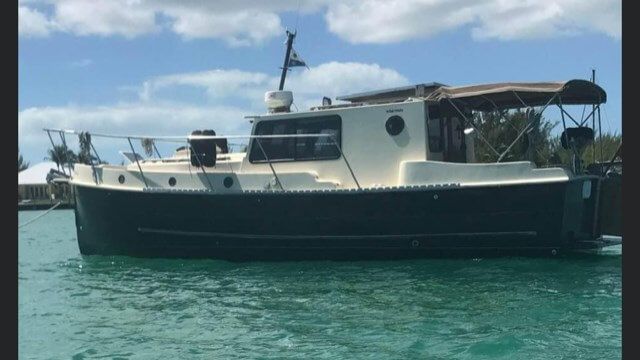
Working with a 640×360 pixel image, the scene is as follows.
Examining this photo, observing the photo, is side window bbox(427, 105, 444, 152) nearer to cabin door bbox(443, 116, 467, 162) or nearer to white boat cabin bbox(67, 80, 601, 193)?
white boat cabin bbox(67, 80, 601, 193)

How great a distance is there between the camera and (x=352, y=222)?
10.6 meters

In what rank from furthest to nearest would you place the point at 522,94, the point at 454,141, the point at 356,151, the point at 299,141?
the point at 454,141
the point at 299,141
the point at 356,151
the point at 522,94

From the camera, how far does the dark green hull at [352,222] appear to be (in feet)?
32.3

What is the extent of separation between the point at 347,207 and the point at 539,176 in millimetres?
2974

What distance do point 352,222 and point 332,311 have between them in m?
3.26

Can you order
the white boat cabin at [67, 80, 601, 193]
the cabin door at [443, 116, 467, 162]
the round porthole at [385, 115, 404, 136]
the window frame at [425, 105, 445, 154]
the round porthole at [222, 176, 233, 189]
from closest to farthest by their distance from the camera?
the white boat cabin at [67, 80, 601, 193] < the round porthole at [385, 115, 404, 136] < the window frame at [425, 105, 445, 154] < the round porthole at [222, 176, 233, 189] < the cabin door at [443, 116, 467, 162]

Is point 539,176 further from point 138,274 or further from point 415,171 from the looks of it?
point 138,274

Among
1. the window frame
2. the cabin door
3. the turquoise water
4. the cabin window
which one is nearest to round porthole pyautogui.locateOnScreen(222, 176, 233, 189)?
the cabin window

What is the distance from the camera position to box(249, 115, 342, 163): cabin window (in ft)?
37.2

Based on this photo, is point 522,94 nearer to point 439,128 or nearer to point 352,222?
point 439,128

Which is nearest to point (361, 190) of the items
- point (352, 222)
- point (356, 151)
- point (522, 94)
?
point (352, 222)

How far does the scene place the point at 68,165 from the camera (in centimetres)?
1363

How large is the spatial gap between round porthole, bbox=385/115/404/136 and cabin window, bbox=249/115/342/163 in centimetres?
88

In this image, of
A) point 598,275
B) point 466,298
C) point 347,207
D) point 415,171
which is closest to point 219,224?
point 347,207
